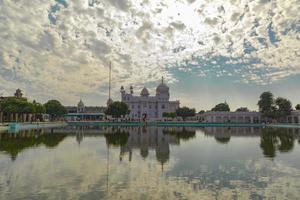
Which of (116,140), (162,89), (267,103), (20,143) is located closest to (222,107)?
(162,89)

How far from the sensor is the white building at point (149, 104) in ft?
397

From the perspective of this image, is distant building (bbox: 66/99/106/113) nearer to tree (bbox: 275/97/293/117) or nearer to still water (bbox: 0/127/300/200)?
tree (bbox: 275/97/293/117)

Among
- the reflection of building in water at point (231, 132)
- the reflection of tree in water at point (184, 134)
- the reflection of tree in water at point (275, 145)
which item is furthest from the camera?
the reflection of building in water at point (231, 132)

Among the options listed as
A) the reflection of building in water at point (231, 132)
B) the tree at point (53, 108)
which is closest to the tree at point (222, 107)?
the tree at point (53, 108)

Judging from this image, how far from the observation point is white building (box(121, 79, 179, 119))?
121 metres

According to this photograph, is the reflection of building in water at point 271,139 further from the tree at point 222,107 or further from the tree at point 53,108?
the tree at point 222,107

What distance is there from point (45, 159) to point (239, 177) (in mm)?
9642

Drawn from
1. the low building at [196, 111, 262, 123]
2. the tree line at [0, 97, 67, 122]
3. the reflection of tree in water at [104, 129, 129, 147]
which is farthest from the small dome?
the reflection of tree in water at [104, 129, 129, 147]

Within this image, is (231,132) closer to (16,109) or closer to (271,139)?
(271,139)

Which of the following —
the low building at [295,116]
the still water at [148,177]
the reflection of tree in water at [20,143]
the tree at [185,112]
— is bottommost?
the still water at [148,177]

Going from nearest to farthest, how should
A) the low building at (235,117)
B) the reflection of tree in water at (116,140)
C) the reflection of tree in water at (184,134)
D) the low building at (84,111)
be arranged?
the reflection of tree in water at (116,140), the reflection of tree in water at (184,134), the low building at (235,117), the low building at (84,111)

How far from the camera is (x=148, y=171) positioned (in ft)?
39.7

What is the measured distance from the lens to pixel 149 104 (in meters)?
122

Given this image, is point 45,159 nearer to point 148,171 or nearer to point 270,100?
point 148,171
